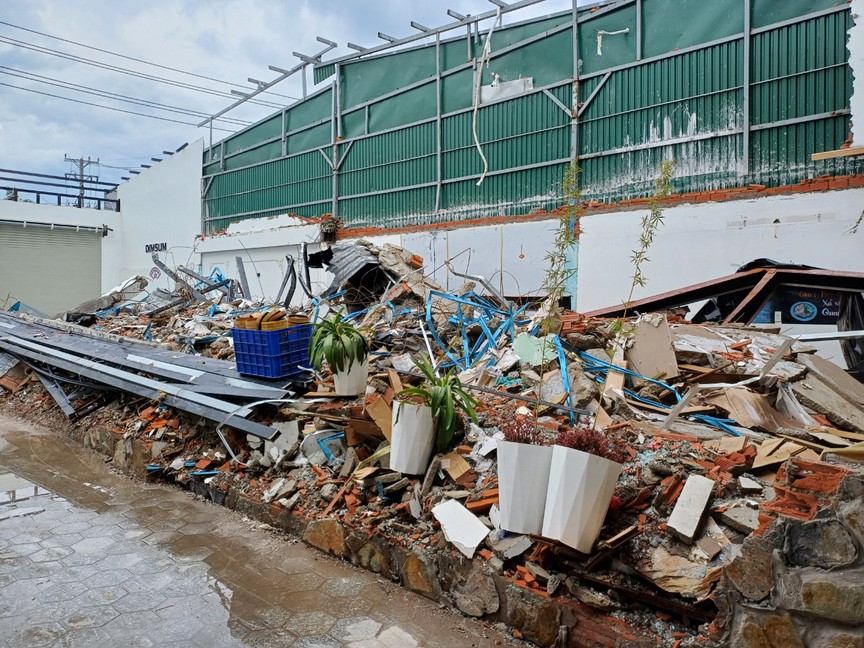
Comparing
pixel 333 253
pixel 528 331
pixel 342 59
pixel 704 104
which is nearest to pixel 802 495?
pixel 528 331

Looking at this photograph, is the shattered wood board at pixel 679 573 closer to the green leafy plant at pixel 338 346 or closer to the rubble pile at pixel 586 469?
the rubble pile at pixel 586 469

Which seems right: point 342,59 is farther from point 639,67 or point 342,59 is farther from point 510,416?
point 510,416

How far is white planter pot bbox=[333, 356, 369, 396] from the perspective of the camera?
4.83 meters

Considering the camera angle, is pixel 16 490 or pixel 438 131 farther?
pixel 438 131

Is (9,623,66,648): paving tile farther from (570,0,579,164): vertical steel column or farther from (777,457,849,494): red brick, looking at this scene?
(570,0,579,164): vertical steel column

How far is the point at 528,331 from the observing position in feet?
18.7

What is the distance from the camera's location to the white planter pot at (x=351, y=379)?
4.83 metres

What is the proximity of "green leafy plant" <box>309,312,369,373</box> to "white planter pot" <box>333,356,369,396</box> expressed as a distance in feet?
0.12

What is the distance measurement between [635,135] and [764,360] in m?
5.52

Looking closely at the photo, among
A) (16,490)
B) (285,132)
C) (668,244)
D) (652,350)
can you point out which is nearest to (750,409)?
(652,350)

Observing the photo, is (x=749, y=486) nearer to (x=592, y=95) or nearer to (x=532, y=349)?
(x=532, y=349)

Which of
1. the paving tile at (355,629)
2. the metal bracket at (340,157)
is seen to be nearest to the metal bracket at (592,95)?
the metal bracket at (340,157)

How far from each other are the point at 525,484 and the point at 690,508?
2.54 feet

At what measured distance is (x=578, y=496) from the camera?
8.55ft
